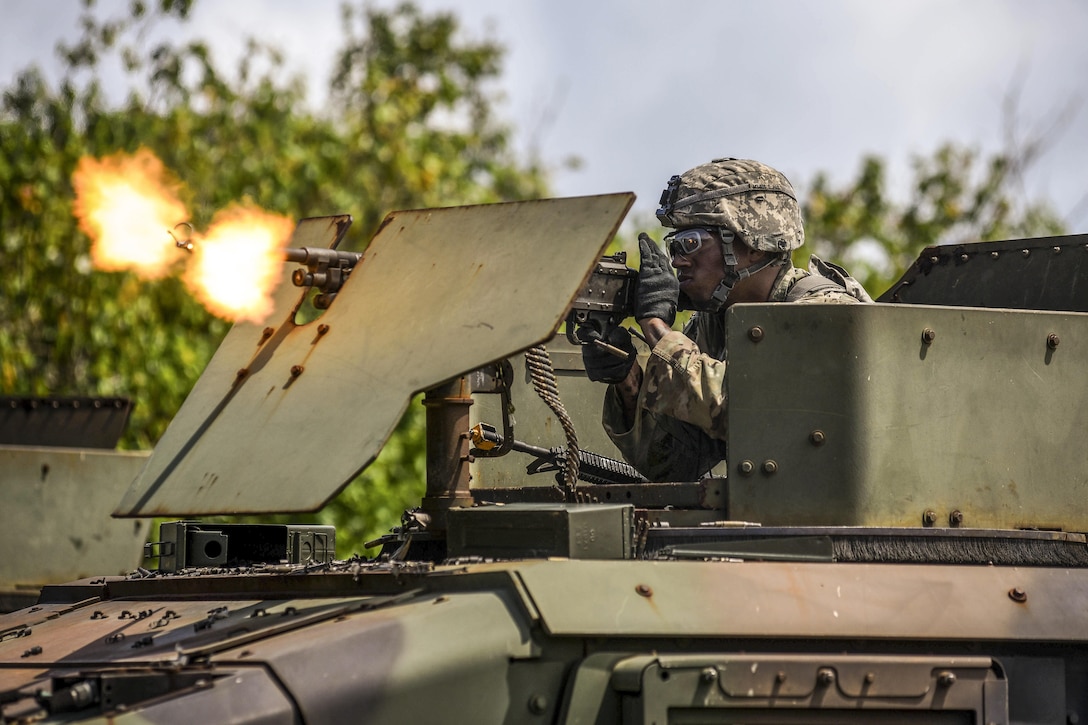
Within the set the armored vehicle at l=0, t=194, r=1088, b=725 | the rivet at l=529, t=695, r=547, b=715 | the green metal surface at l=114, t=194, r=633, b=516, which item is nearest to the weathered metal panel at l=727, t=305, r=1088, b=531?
the armored vehicle at l=0, t=194, r=1088, b=725

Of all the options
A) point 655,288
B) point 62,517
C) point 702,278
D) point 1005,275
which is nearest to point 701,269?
point 702,278

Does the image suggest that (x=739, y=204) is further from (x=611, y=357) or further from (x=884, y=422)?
(x=884, y=422)

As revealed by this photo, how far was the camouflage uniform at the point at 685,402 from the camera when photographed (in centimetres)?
527

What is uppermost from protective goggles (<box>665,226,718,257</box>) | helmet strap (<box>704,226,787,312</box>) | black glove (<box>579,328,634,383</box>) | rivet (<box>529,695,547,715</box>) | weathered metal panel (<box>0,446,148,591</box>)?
protective goggles (<box>665,226,718,257</box>)

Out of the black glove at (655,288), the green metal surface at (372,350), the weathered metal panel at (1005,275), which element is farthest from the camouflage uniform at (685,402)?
the green metal surface at (372,350)

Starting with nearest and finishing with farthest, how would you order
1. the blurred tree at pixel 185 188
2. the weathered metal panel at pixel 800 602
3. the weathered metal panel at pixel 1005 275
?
the weathered metal panel at pixel 800 602 < the weathered metal panel at pixel 1005 275 < the blurred tree at pixel 185 188

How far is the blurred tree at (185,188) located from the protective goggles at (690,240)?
783cm

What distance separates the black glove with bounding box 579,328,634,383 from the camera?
18.4ft

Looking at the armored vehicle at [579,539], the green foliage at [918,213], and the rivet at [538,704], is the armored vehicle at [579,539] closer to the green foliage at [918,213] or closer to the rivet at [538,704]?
the rivet at [538,704]

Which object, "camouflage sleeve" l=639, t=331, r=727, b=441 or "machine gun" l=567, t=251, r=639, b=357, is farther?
"machine gun" l=567, t=251, r=639, b=357

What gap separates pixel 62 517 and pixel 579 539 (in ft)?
18.0

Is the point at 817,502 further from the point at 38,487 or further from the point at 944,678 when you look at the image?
the point at 38,487

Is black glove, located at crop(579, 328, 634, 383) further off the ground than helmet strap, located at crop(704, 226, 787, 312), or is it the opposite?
helmet strap, located at crop(704, 226, 787, 312)

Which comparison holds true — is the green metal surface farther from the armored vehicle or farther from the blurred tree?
the blurred tree
